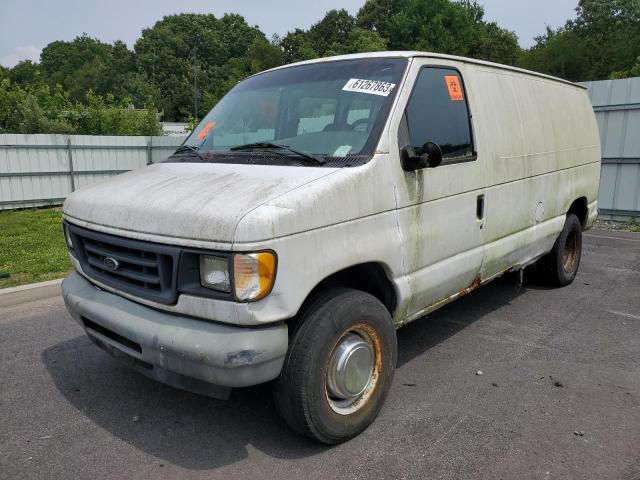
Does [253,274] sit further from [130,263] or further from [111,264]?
[111,264]

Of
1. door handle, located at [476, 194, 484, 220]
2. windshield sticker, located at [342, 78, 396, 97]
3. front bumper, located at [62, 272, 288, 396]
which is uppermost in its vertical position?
windshield sticker, located at [342, 78, 396, 97]

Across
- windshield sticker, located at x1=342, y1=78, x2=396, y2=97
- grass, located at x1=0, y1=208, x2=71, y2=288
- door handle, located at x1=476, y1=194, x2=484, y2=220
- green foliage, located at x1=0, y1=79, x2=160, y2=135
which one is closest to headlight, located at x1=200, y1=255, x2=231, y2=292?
windshield sticker, located at x1=342, y1=78, x2=396, y2=97

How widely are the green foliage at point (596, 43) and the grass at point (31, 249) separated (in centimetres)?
5358

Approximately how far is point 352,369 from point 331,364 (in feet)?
0.47

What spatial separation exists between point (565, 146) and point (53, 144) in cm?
1249

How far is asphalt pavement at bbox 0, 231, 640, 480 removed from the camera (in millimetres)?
2805

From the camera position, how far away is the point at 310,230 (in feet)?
8.62

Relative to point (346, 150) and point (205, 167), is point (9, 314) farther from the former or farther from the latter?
point (346, 150)

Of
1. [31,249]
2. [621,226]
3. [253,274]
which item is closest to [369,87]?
[253,274]

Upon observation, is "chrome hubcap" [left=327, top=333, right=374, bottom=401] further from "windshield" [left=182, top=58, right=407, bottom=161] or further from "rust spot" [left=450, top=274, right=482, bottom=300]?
"rust spot" [left=450, top=274, right=482, bottom=300]

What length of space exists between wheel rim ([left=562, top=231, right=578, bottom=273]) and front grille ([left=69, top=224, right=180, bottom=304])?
15.6ft

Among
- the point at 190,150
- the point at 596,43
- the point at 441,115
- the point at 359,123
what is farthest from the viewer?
the point at 596,43

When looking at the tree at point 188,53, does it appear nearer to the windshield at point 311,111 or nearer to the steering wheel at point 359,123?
the windshield at point 311,111

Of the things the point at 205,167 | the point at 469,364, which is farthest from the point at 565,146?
the point at 205,167
